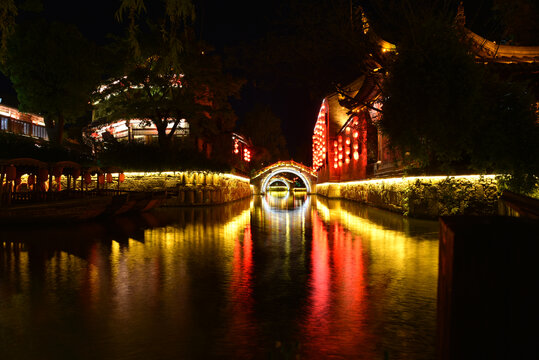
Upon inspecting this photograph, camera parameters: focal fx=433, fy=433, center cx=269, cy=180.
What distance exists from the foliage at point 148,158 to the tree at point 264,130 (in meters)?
44.7

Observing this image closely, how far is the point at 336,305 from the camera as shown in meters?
5.30

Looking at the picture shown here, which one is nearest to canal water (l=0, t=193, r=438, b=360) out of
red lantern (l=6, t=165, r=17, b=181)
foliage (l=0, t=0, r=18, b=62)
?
foliage (l=0, t=0, r=18, b=62)

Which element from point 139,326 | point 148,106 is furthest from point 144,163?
point 139,326

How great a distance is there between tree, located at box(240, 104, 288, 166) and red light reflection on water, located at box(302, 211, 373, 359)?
64.4 m

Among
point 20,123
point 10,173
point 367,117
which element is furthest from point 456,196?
point 20,123

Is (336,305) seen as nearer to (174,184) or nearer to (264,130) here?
(174,184)

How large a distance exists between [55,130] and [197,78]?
13674 millimetres

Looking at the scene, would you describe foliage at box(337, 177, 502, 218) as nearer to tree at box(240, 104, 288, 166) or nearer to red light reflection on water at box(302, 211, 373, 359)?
red light reflection on water at box(302, 211, 373, 359)

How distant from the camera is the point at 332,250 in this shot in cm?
982

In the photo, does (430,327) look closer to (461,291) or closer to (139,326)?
(461,291)

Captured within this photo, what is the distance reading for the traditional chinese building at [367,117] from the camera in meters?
14.2

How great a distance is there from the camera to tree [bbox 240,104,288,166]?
242 ft

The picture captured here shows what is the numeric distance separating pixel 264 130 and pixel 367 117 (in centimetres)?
4856

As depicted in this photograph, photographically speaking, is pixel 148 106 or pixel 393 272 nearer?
pixel 393 272
